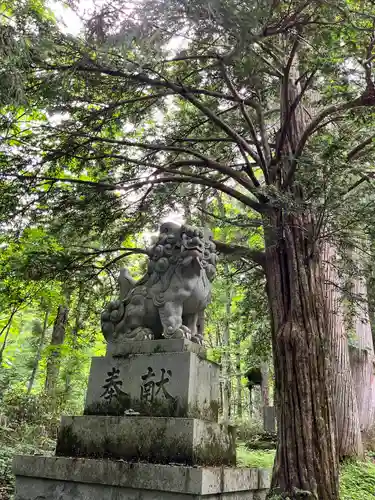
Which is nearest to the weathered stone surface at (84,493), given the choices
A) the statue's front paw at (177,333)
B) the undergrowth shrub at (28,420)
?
the statue's front paw at (177,333)

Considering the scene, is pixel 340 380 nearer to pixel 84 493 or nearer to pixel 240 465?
pixel 240 465

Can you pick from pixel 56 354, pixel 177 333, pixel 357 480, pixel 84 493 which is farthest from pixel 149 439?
pixel 56 354

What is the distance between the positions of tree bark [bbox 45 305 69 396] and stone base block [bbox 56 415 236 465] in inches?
198

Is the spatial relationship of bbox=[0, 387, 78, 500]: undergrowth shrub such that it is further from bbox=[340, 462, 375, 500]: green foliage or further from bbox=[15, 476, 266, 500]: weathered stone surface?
bbox=[340, 462, 375, 500]: green foliage

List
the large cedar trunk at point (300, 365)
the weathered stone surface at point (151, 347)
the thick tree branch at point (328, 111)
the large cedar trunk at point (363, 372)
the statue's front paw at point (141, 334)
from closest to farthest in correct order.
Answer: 1. the weathered stone surface at point (151, 347)
2. the statue's front paw at point (141, 334)
3. the large cedar trunk at point (300, 365)
4. the thick tree branch at point (328, 111)
5. the large cedar trunk at point (363, 372)

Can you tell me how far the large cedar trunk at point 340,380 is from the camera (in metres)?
6.78

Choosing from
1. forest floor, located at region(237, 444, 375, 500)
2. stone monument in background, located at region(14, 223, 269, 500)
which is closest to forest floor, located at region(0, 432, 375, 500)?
forest floor, located at region(237, 444, 375, 500)

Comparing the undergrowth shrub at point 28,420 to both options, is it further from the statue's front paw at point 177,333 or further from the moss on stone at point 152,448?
the statue's front paw at point 177,333

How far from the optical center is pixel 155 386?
3832 mm

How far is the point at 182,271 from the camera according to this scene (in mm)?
4234

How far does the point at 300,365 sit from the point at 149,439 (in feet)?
6.90

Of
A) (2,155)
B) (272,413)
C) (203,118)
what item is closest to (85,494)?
(2,155)

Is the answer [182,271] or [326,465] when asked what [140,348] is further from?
[326,465]

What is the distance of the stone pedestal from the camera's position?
3.37 meters
